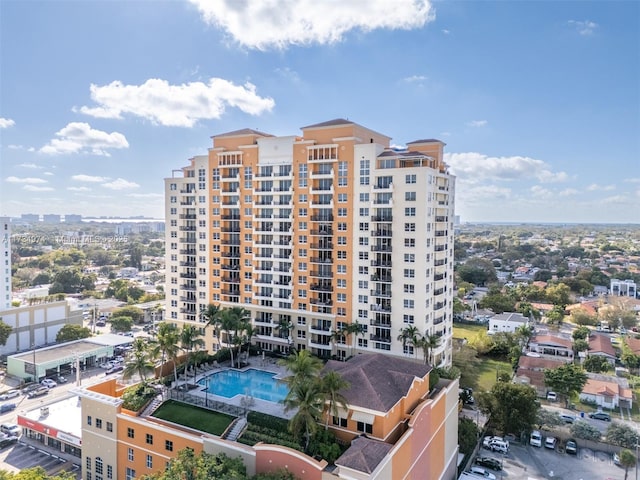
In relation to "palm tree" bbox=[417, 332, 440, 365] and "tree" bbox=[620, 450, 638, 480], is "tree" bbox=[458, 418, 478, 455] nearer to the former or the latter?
"palm tree" bbox=[417, 332, 440, 365]

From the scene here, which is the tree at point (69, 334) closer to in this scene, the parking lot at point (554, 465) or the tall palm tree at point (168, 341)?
the tall palm tree at point (168, 341)

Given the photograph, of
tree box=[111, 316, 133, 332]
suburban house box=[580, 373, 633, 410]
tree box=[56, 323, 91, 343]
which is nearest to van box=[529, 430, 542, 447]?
suburban house box=[580, 373, 633, 410]

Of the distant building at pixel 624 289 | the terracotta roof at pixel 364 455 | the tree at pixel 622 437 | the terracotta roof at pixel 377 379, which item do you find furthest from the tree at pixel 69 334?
the distant building at pixel 624 289

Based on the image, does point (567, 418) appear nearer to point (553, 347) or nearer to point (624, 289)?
point (553, 347)

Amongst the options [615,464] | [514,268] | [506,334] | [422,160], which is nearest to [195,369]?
[422,160]

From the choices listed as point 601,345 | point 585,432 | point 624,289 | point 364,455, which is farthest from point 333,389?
point 624,289

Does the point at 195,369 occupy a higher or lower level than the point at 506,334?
higher

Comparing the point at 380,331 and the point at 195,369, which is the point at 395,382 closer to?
the point at 380,331
